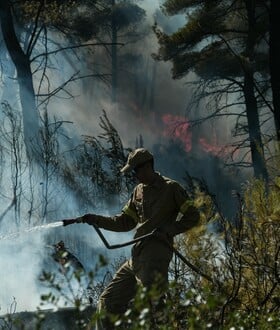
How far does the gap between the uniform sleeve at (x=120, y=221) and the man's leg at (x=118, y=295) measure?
27 cm

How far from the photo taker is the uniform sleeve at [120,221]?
643 centimetres

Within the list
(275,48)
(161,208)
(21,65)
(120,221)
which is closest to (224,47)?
(21,65)

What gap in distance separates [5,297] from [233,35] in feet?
34.2

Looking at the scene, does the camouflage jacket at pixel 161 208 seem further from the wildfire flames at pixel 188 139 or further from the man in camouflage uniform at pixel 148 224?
the wildfire flames at pixel 188 139

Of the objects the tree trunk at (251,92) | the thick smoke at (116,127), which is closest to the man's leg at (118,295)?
the thick smoke at (116,127)

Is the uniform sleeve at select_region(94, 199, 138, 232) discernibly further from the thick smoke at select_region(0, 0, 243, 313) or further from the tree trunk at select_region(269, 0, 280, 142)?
the tree trunk at select_region(269, 0, 280, 142)

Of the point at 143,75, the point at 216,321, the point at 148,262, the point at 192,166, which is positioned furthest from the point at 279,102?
the point at 143,75

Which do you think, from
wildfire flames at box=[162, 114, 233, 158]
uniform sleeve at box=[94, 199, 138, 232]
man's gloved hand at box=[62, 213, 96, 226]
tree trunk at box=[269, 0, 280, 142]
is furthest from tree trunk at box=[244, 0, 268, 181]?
man's gloved hand at box=[62, 213, 96, 226]

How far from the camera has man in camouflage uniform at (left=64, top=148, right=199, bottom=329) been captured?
6195mm

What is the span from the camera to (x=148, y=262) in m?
6.22

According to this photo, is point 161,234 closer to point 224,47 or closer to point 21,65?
point 21,65

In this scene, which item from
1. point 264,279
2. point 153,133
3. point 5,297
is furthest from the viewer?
point 153,133

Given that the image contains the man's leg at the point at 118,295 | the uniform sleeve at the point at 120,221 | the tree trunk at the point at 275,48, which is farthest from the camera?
the tree trunk at the point at 275,48

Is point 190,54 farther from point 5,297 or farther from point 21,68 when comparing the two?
point 5,297
